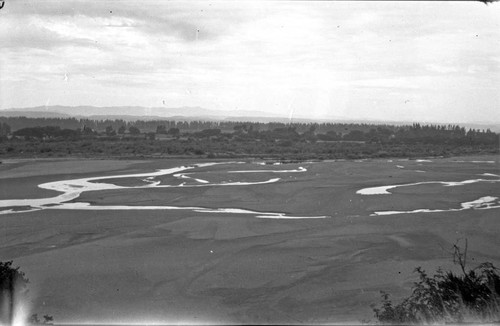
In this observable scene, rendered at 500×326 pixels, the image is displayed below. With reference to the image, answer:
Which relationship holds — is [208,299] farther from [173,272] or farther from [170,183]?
[170,183]

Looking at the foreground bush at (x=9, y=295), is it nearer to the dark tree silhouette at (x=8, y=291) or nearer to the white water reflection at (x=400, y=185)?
the dark tree silhouette at (x=8, y=291)

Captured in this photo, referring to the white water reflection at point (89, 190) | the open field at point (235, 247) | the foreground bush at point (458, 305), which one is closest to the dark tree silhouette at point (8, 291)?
the open field at point (235, 247)

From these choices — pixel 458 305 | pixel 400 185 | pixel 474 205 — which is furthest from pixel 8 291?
pixel 400 185

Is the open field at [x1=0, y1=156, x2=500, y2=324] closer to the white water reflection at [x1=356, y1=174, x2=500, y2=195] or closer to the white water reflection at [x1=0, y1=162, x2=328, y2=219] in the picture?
the white water reflection at [x1=0, y1=162, x2=328, y2=219]

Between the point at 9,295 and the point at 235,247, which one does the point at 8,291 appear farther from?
the point at 235,247

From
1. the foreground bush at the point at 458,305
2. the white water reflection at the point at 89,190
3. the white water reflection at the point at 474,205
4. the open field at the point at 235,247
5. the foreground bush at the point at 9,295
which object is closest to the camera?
the foreground bush at the point at 9,295

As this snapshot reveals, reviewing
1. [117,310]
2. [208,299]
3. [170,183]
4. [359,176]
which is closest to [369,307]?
[208,299]

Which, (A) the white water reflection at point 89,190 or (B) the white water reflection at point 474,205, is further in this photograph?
(A) the white water reflection at point 89,190

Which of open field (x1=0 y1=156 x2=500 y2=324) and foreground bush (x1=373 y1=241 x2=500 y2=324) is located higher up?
foreground bush (x1=373 y1=241 x2=500 y2=324)

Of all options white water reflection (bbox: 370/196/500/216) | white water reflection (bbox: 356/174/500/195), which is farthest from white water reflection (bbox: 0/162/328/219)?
white water reflection (bbox: 356/174/500/195)

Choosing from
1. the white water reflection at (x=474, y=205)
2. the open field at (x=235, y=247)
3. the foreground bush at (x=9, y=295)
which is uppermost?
the foreground bush at (x=9, y=295)
